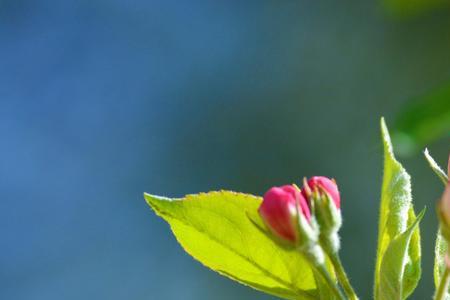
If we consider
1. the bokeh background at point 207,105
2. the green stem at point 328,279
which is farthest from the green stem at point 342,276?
the bokeh background at point 207,105

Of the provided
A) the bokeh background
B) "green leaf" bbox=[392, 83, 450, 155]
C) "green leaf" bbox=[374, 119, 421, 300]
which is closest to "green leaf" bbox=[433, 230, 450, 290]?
"green leaf" bbox=[374, 119, 421, 300]

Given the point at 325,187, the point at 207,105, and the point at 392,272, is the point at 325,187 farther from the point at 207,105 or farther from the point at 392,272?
the point at 207,105

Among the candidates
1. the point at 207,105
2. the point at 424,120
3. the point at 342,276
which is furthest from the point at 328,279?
the point at 207,105

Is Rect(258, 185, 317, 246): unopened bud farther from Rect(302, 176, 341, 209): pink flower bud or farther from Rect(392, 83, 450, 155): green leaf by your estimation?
Rect(392, 83, 450, 155): green leaf

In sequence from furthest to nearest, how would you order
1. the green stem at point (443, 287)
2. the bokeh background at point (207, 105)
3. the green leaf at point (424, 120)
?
1. the bokeh background at point (207, 105)
2. the green leaf at point (424, 120)
3. the green stem at point (443, 287)

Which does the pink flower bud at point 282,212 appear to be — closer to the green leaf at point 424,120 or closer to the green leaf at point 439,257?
the green leaf at point 439,257

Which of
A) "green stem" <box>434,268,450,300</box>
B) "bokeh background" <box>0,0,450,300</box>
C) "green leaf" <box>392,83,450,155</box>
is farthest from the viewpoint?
"bokeh background" <box>0,0,450,300</box>
